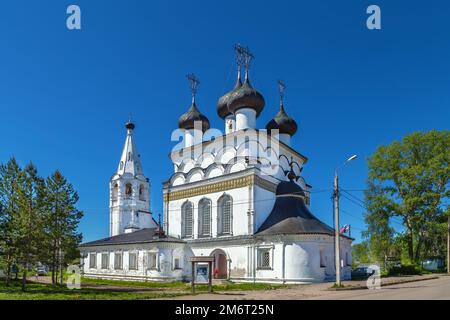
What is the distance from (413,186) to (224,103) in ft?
57.3

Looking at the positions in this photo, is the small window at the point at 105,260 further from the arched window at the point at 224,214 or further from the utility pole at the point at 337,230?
the utility pole at the point at 337,230

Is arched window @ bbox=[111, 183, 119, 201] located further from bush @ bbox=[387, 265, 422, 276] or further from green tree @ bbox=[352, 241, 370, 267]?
bush @ bbox=[387, 265, 422, 276]

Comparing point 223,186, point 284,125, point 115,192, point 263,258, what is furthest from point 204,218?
point 115,192

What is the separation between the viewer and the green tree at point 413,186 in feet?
113

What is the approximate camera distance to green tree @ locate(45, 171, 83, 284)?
24.9 meters

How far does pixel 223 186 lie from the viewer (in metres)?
30.8

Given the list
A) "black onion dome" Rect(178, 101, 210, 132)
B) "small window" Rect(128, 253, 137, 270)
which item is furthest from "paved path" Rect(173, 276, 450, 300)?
"black onion dome" Rect(178, 101, 210, 132)

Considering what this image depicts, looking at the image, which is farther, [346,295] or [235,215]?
[235,215]

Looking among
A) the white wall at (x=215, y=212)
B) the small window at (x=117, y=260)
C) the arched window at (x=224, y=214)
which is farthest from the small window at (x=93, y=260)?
the arched window at (x=224, y=214)

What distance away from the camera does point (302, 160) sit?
3666 cm

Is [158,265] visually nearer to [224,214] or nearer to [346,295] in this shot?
[224,214]
